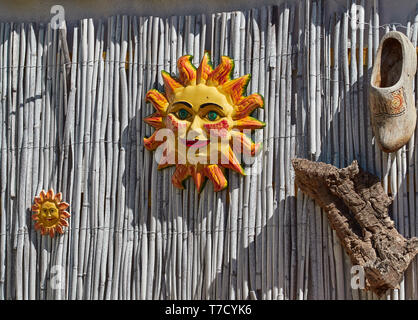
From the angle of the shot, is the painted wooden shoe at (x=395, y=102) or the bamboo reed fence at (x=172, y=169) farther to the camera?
the bamboo reed fence at (x=172, y=169)

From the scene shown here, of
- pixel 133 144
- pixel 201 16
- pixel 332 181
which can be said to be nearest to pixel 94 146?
pixel 133 144

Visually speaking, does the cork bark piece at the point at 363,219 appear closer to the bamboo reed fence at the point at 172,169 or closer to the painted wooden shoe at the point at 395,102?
the bamboo reed fence at the point at 172,169

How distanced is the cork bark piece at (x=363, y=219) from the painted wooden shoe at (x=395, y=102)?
24 centimetres

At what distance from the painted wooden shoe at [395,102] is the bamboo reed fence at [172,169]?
156mm

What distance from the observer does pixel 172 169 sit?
565 centimetres

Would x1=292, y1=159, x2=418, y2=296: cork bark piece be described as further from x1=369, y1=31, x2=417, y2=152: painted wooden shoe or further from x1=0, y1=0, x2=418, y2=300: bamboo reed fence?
x1=369, y1=31, x2=417, y2=152: painted wooden shoe

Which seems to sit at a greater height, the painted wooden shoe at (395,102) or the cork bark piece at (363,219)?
the painted wooden shoe at (395,102)

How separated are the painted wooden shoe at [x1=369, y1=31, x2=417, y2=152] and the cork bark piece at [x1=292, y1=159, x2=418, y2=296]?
239 mm

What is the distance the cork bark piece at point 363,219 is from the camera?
5.04 metres

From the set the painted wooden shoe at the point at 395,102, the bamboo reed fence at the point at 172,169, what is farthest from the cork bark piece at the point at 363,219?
the painted wooden shoe at the point at 395,102

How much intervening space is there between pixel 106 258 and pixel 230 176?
0.89m

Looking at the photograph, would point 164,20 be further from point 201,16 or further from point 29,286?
point 29,286

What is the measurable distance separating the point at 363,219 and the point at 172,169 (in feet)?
3.96

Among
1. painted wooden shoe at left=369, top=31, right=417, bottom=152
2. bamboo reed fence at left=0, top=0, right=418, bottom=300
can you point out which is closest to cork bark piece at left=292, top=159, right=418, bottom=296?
bamboo reed fence at left=0, top=0, right=418, bottom=300
